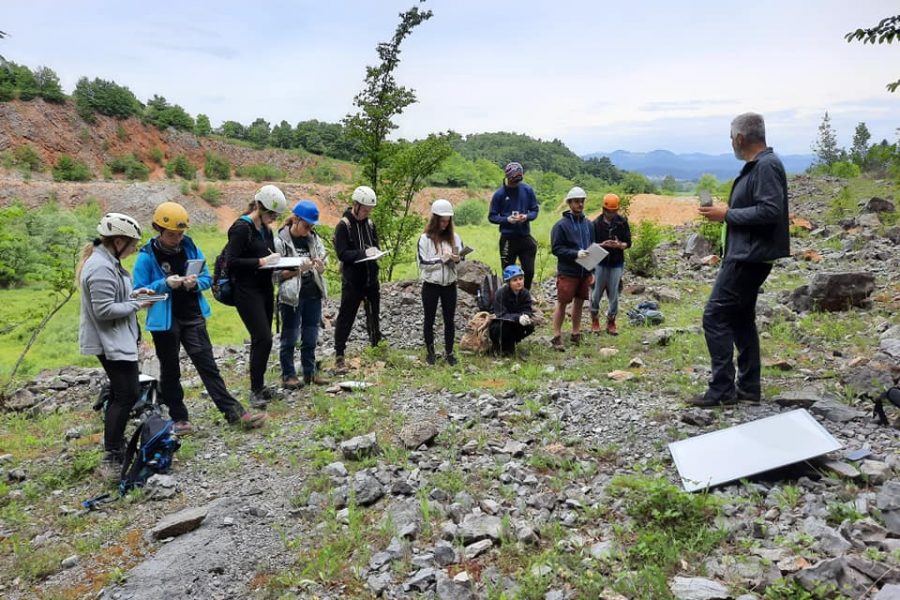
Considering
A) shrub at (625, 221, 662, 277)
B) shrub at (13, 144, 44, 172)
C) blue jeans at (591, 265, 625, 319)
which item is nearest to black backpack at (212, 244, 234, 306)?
blue jeans at (591, 265, 625, 319)

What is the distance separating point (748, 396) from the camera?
4773 millimetres

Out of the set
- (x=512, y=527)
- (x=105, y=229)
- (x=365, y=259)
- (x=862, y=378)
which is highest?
(x=105, y=229)

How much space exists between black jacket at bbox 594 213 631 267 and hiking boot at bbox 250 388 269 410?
4.54 m

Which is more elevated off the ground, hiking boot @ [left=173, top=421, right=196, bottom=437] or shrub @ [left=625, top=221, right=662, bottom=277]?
shrub @ [left=625, top=221, right=662, bottom=277]

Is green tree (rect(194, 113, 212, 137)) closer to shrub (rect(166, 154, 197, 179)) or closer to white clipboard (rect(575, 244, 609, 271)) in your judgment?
shrub (rect(166, 154, 197, 179))

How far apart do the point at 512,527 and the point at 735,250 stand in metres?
2.70

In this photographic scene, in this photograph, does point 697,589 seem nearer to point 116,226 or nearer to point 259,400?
point 116,226

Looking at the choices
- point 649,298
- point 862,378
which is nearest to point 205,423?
point 862,378

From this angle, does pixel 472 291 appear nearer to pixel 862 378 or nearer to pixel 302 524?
pixel 862 378

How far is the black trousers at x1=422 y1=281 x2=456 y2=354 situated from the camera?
7.00m

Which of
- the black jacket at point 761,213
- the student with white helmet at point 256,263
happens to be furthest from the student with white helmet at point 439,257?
the black jacket at point 761,213

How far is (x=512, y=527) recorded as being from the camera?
338cm

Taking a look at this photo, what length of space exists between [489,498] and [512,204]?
4.74 m

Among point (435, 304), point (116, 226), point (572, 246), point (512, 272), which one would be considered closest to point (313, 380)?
point (435, 304)
